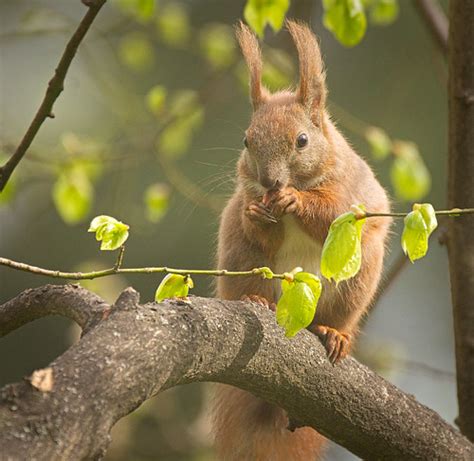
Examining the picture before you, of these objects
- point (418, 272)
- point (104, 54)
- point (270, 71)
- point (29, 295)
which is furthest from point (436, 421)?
point (418, 272)

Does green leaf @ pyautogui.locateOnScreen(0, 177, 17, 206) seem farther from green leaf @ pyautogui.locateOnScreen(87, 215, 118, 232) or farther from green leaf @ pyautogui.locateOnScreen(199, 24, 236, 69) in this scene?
green leaf @ pyautogui.locateOnScreen(199, 24, 236, 69)

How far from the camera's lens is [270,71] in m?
3.44

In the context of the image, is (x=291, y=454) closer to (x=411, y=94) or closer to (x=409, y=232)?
(x=409, y=232)

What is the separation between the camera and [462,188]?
7.09 feet

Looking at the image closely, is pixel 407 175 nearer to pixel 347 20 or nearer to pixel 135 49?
pixel 347 20

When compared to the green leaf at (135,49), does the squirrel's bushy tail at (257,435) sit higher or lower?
lower

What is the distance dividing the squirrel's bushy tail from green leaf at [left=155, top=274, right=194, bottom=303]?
0.75m

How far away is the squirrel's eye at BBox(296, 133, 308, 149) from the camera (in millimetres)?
2436

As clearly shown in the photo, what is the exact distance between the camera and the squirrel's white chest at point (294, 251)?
93.4 inches

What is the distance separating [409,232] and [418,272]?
4.84 metres

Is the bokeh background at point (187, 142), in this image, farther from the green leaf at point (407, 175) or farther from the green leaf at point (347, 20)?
the green leaf at point (347, 20)

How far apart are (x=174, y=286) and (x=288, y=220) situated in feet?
2.72

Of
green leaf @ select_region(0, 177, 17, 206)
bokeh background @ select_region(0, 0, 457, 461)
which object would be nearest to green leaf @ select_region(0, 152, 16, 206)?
green leaf @ select_region(0, 177, 17, 206)

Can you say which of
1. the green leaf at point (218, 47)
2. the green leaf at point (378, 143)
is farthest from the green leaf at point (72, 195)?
the green leaf at point (218, 47)
